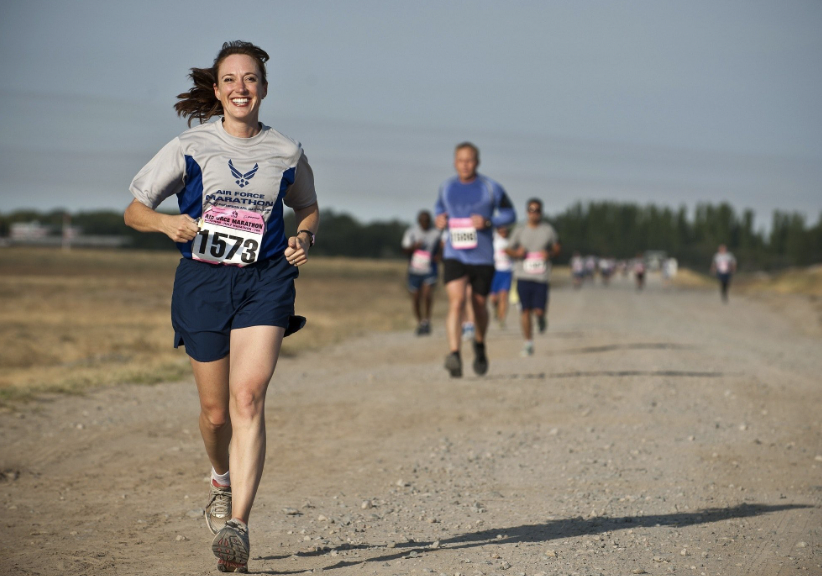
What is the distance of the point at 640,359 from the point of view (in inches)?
529

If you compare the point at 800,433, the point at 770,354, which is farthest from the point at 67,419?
the point at 770,354

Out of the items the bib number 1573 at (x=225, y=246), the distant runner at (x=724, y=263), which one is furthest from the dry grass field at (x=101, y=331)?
the distant runner at (x=724, y=263)

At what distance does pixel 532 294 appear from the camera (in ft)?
46.3

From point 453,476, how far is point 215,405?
87.0 inches

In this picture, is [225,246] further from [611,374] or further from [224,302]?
[611,374]

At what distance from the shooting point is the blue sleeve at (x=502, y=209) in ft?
34.1

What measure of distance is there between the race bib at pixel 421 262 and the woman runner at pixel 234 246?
38.9 ft

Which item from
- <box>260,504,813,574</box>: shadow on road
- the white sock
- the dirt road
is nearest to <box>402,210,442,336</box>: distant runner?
the dirt road

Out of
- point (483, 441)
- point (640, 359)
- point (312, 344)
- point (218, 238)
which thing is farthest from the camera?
point (312, 344)

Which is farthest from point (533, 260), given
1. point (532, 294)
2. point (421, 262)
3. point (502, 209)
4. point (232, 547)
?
point (232, 547)

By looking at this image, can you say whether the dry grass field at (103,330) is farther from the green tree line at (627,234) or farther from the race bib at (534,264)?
the green tree line at (627,234)

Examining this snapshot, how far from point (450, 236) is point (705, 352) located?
19.6 ft

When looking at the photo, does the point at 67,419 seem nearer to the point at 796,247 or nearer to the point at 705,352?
the point at 705,352

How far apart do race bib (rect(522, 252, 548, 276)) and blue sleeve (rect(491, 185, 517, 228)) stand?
3663mm
